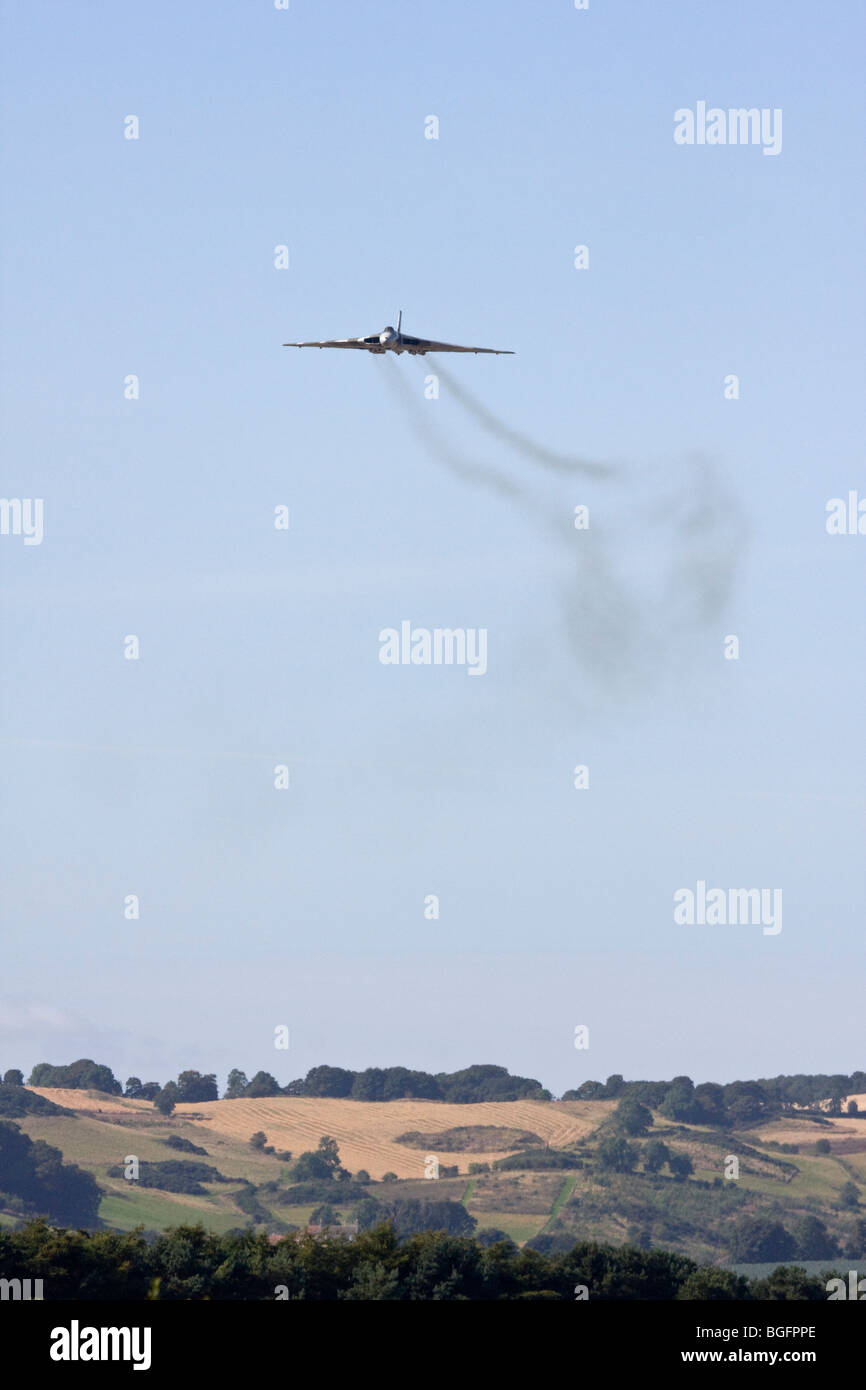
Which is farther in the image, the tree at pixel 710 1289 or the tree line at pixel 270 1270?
the tree at pixel 710 1289

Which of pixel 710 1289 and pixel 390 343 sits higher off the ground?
pixel 390 343

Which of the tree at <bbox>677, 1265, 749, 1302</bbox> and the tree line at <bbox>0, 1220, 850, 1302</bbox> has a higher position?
the tree line at <bbox>0, 1220, 850, 1302</bbox>

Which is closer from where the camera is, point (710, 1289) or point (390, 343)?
point (390, 343)

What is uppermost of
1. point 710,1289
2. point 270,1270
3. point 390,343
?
point 390,343

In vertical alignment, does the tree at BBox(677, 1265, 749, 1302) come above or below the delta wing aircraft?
below

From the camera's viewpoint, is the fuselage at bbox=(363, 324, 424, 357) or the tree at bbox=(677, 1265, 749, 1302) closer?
the fuselage at bbox=(363, 324, 424, 357)

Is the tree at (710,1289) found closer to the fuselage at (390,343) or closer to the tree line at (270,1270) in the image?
the tree line at (270,1270)

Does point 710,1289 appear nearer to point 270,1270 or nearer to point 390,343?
point 270,1270

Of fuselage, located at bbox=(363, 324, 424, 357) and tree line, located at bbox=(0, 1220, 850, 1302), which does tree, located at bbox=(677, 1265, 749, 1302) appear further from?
fuselage, located at bbox=(363, 324, 424, 357)

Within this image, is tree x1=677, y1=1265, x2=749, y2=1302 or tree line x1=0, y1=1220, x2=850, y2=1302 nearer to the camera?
tree line x1=0, y1=1220, x2=850, y2=1302

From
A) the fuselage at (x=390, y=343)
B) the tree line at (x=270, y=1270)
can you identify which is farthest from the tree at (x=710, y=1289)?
the fuselage at (x=390, y=343)

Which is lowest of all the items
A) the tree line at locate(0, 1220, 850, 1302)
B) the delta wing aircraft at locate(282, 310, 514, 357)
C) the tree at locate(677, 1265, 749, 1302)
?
the tree at locate(677, 1265, 749, 1302)

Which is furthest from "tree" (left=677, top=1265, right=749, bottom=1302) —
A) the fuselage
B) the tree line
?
the fuselage

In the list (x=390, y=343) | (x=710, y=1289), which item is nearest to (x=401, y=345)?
(x=390, y=343)
